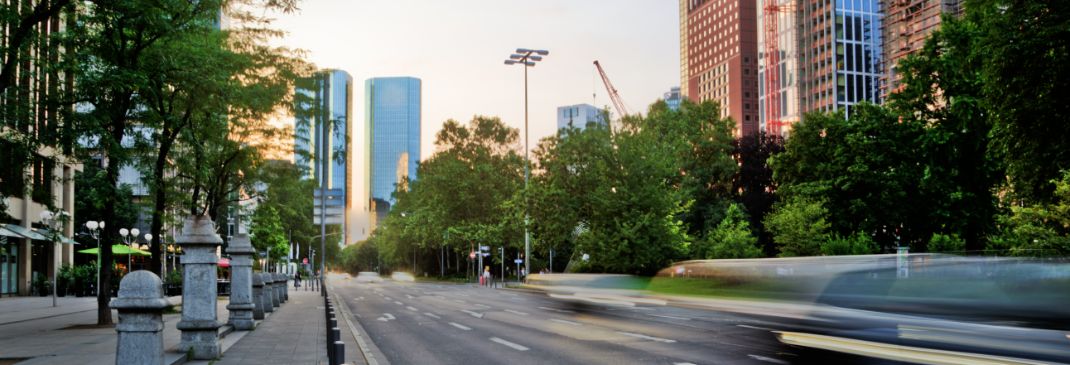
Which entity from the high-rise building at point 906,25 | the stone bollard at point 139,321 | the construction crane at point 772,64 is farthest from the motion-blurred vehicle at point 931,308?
the construction crane at point 772,64

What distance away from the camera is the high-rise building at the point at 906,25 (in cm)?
10212

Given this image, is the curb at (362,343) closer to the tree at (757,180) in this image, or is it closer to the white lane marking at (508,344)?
the white lane marking at (508,344)

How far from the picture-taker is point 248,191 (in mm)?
29750

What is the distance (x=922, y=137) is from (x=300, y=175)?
30090mm

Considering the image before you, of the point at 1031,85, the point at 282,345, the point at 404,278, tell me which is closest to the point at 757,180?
the point at 404,278

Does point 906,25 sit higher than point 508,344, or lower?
higher

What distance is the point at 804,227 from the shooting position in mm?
→ 49312

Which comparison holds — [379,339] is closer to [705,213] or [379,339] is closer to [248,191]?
[248,191]

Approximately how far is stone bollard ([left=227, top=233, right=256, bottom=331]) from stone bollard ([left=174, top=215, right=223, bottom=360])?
21.8ft

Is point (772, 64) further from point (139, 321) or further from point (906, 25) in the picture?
point (139, 321)

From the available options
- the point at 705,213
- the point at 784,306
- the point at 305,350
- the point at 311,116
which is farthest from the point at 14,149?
the point at 705,213

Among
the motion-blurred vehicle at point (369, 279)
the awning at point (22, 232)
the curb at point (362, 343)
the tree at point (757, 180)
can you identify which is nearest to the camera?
the curb at point (362, 343)

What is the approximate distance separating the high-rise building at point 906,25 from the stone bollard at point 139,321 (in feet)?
337

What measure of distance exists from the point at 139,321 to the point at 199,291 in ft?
22.1
